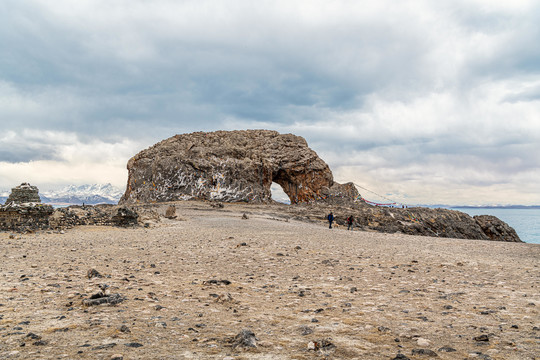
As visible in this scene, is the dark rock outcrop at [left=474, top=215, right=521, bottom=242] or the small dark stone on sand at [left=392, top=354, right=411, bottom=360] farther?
the dark rock outcrop at [left=474, top=215, right=521, bottom=242]

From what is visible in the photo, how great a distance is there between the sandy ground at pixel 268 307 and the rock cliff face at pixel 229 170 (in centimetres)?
3332

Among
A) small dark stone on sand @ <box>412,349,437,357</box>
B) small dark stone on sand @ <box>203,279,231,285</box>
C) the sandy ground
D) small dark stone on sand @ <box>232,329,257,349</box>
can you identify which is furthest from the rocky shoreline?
small dark stone on sand @ <box>412,349,437,357</box>

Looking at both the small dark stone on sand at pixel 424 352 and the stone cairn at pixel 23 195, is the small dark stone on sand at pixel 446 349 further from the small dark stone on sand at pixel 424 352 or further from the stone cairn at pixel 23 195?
the stone cairn at pixel 23 195

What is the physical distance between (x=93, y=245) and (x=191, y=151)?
115 ft

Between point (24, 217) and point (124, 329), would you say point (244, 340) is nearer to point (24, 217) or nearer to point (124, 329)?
point (124, 329)

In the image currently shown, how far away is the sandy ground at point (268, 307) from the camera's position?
139 inches

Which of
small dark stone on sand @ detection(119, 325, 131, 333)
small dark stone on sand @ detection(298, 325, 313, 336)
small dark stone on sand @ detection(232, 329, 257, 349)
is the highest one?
small dark stone on sand @ detection(232, 329, 257, 349)

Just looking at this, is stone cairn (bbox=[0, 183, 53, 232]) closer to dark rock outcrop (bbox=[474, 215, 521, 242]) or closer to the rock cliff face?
the rock cliff face

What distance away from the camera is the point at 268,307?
215 inches

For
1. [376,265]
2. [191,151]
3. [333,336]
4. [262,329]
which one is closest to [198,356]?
[262,329]

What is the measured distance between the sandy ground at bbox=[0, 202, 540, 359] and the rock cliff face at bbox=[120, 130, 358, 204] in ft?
109

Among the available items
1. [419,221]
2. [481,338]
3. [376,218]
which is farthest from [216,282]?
[419,221]

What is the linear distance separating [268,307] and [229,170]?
40289 millimetres

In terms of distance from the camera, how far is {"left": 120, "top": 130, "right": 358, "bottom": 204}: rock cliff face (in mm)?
43812
